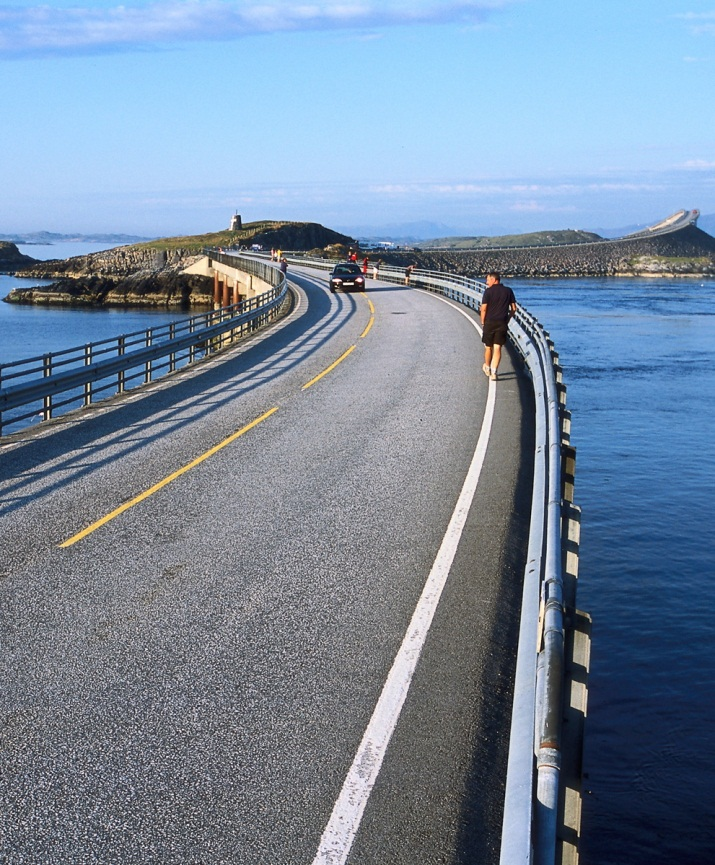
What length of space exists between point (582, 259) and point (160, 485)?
138m

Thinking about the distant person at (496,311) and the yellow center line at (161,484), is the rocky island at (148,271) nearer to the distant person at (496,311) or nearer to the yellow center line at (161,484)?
the distant person at (496,311)

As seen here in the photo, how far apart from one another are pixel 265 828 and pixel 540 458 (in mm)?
5766

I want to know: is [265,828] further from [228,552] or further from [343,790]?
[228,552]

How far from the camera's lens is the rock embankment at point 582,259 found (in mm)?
132375

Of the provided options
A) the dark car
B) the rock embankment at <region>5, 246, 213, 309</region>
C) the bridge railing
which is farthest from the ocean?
the rock embankment at <region>5, 246, 213, 309</region>

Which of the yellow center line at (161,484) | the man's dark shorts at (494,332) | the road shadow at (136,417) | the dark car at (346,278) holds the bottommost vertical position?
the road shadow at (136,417)

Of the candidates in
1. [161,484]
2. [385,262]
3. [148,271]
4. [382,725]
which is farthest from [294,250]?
[382,725]

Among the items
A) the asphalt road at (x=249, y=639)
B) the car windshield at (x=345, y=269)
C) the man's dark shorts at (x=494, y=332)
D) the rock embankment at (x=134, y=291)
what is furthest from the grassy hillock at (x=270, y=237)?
the asphalt road at (x=249, y=639)

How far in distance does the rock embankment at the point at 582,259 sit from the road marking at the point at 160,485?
367 ft

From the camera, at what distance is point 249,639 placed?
6832 millimetres

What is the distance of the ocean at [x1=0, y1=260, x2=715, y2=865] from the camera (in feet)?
28.2

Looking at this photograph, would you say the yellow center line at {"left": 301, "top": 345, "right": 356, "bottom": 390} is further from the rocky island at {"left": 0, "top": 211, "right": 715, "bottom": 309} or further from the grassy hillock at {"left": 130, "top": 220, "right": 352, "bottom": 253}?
the grassy hillock at {"left": 130, "top": 220, "right": 352, "bottom": 253}

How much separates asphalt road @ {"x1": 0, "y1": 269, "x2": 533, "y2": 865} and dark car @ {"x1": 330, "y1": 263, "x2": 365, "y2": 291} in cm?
3257

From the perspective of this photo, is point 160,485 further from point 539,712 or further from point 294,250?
point 294,250
